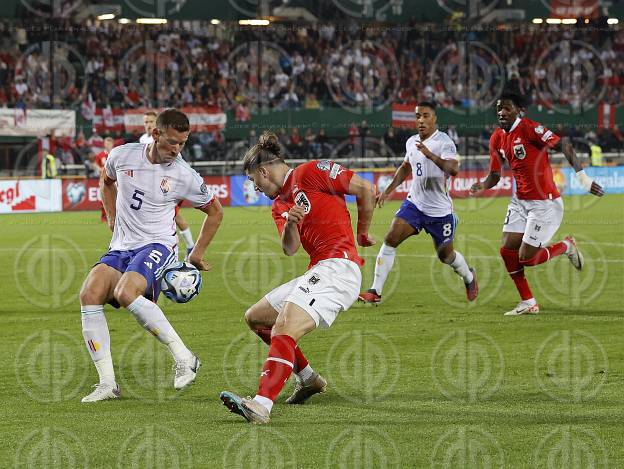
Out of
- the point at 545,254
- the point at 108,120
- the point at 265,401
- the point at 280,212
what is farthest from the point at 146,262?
the point at 108,120

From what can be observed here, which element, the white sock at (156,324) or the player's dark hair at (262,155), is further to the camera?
the white sock at (156,324)

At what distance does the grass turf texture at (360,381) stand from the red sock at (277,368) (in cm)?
22

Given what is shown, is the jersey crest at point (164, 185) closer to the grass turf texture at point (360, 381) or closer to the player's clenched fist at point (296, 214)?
the grass turf texture at point (360, 381)

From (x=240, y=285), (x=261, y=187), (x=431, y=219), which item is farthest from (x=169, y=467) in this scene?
(x=240, y=285)

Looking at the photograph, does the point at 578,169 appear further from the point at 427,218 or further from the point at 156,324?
the point at 156,324

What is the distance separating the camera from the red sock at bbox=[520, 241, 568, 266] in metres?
12.5

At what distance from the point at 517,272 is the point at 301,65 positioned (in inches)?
1089

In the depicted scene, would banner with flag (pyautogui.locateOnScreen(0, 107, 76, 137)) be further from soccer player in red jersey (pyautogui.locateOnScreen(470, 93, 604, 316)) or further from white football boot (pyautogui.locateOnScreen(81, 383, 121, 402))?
white football boot (pyautogui.locateOnScreen(81, 383, 121, 402))

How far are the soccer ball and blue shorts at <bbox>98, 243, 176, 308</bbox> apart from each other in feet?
0.17

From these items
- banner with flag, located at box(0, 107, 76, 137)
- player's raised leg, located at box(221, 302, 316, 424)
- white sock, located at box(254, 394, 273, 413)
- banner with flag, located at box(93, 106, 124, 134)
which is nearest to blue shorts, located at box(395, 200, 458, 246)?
player's raised leg, located at box(221, 302, 316, 424)

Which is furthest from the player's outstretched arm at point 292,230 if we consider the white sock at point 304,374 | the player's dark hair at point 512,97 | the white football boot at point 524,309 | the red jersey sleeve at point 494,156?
the red jersey sleeve at point 494,156

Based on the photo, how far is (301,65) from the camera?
39.3 metres

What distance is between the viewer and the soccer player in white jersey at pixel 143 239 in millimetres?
7770

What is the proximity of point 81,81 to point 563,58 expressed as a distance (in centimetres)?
1855
